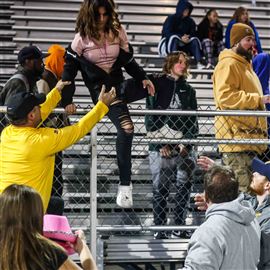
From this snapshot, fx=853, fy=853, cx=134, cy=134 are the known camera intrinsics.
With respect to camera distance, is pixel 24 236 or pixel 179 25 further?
pixel 179 25

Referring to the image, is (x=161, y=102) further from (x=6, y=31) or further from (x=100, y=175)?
(x=6, y=31)

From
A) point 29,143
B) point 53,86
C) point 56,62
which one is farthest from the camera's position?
point 56,62

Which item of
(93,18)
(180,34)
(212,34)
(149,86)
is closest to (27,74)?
(93,18)

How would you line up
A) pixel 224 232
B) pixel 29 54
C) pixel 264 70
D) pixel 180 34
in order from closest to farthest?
pixel 224 232 < pixel 29 54 < pixel 264 70 < pixel 180 34

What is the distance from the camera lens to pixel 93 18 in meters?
6.46

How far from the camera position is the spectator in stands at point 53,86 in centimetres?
676

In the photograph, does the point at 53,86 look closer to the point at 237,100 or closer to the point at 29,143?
the point at 237,100

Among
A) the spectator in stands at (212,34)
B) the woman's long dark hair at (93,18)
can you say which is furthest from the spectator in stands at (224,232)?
the spectator in stands at (212,34)

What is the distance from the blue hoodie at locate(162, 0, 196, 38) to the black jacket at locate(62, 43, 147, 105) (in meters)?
5.01

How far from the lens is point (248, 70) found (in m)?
7.63

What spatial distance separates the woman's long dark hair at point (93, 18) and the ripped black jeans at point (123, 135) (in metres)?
0.57

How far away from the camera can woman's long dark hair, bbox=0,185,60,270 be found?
3.85 meters

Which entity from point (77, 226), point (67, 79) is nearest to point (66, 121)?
point (67, 79)

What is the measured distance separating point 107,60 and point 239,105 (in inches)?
54.5
